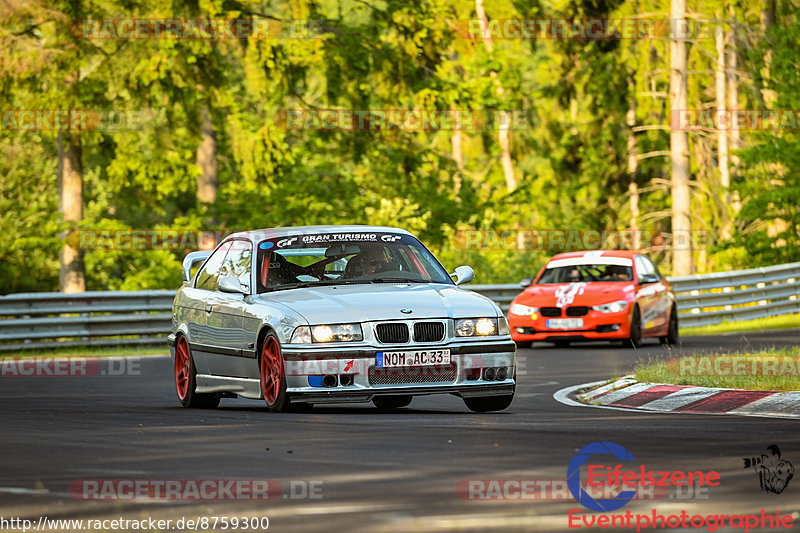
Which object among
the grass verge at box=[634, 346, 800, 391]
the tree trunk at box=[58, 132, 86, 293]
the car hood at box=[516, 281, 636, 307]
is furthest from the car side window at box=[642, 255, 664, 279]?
the tree trunk at box=[58, 132, 86, 293]

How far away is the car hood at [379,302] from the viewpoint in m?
12.5

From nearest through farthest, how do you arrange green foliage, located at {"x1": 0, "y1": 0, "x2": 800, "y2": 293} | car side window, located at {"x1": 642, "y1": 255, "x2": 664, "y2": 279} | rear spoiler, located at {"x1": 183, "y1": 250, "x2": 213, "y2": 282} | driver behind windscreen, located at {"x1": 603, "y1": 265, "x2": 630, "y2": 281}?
1. rear spoiler, located at {"x1": 183, "y1": 250, "x2": 213, "y2": 282}
2. driver behind windscreen, located at {"x1": 603, "y1": 265, "x2": 630, "y2": 281}
3. car side window, located at {"x1": 642, "y1": 255, "x2": 664, "y2": 279}
4. green foliage, located at {"x1": 0, "y1": 0, "x2": 800, "y2": 293}

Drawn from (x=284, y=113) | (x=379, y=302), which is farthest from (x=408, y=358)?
(x=284, y=113)

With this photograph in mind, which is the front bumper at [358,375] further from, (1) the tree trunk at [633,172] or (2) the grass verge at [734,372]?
(1) the tree trunk at [633,172]

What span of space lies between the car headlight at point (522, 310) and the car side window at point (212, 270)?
10077 millimetres

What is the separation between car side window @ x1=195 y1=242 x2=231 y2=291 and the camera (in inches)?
577

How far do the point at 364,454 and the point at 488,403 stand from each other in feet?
11.9

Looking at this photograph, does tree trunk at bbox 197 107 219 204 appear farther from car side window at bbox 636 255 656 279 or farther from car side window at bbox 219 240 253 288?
car side window at bbox 219 240 253 288

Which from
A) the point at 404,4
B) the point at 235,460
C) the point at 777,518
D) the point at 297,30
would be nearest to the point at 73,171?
the point at 297,30

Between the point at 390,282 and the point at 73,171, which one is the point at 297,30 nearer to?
the point at 73,171

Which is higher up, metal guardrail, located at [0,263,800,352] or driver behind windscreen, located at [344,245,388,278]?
driver behind windscreen, located at [344,245,388,278]

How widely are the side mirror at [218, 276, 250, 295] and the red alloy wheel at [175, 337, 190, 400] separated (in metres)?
1.19

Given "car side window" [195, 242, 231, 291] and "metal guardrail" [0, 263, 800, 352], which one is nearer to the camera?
"car side window" [195, 242, 231, 291]

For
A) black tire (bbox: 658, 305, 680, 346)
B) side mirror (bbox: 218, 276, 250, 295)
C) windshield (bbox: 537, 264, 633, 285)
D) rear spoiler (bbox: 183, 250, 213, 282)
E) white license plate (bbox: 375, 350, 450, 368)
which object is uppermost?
rear spoiler (bbox: 183, 250, 213, 282)
